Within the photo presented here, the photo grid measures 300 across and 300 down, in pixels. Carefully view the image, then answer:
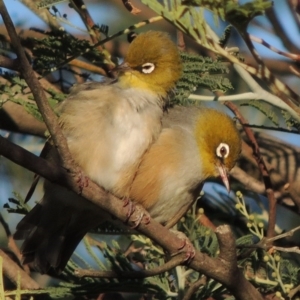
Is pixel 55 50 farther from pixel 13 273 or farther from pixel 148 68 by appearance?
pixel 13 273

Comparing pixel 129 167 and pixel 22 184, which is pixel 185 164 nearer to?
pixel 129 167

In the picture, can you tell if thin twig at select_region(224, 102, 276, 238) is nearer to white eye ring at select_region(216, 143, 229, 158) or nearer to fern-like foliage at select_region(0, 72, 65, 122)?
white eye ring at select_region(216, 143, 229, 158)

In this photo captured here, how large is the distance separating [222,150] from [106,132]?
0.78 m

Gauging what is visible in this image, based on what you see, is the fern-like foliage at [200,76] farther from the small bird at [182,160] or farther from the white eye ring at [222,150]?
the white eye ring at [222,150]

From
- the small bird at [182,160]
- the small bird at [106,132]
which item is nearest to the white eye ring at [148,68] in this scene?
the small bird at [106,132]

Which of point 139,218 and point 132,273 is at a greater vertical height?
point 139,218

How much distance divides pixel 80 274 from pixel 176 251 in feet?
1.49

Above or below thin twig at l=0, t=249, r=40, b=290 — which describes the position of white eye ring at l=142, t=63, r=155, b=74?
above

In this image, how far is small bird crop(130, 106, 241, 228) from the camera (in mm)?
4461

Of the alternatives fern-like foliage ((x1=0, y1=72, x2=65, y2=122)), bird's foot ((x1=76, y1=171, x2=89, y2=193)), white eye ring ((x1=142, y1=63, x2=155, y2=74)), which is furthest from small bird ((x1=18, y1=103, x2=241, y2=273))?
bird's foot ((x1=76, y1=171, x2=89, y2=193))

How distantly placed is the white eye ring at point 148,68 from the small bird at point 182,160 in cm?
29

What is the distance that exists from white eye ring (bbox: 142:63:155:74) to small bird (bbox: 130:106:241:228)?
29 cm

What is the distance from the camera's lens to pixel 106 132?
4262mm

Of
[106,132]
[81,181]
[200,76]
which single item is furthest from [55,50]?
[81,181]
